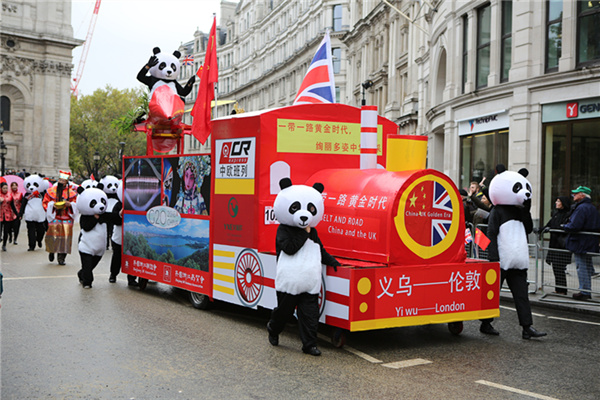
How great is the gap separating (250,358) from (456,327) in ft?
9.36

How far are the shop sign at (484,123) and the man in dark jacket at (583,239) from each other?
919cm

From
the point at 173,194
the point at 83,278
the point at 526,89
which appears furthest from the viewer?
the point at 526,89

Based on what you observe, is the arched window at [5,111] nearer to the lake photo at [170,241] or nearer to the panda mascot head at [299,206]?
the lake photo at [170,241]

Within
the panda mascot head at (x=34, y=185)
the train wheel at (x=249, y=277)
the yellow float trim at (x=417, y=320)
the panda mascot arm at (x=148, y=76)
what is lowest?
the yellow float trim at (x=417, y=320)

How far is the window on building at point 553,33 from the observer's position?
61.7 feet

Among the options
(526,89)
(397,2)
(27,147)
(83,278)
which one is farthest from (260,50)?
(83,278)

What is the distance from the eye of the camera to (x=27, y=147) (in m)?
57.2

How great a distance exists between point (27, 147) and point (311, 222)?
54955mm

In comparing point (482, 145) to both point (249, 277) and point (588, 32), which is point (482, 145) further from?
point (249, 277)

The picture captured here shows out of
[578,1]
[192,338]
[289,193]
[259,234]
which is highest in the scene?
[578,1]

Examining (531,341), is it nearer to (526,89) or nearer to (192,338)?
(192,338)

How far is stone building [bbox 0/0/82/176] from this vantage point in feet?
183

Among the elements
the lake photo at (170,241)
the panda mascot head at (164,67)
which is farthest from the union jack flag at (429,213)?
the panda mascot head at (164,67)

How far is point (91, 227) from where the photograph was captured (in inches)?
484
